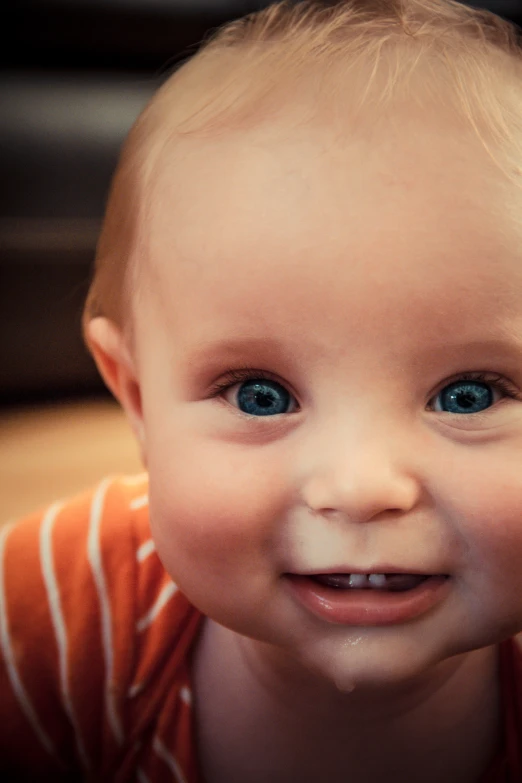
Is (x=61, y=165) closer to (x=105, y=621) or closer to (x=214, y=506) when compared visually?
(x=105, y=621)

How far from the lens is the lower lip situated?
0.42 metres

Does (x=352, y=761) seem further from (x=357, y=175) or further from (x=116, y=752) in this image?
(x=357, y=175)

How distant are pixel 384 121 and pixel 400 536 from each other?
7.5 inches

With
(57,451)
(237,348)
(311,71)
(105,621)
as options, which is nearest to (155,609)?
(105,621)

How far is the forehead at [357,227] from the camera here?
381mm


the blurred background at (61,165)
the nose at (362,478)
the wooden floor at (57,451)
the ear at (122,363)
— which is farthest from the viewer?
the blurred background at (61,165)

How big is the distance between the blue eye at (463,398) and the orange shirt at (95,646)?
28 cm

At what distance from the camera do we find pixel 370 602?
42cm

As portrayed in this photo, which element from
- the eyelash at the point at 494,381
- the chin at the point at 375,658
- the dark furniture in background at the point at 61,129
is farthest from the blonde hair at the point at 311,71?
the dark furniture in background at the point at 61,129

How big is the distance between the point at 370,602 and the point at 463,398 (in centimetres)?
11

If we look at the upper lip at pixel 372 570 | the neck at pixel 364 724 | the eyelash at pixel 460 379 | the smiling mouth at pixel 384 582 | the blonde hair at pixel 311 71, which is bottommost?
the neck at pixel 364 724

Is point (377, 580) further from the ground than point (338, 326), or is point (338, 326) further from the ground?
point (338, 326)

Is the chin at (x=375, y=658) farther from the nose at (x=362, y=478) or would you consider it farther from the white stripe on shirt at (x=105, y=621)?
the white stripe on shirt at (x=105, y=621)

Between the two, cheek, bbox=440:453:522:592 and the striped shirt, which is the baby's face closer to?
cheek, bbox=440:453:522:592
